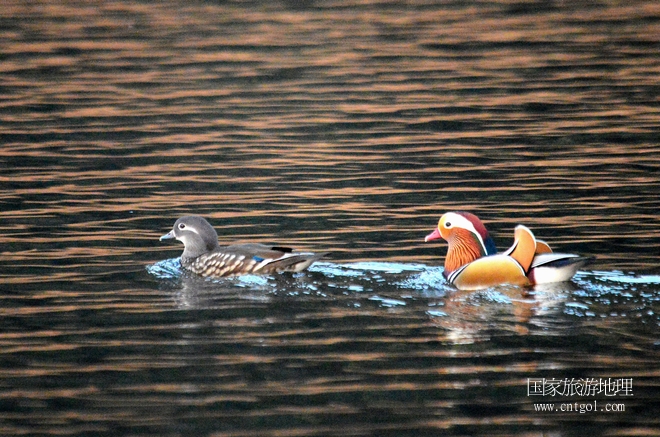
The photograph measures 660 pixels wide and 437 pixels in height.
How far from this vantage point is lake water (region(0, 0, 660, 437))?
7676 millimetres

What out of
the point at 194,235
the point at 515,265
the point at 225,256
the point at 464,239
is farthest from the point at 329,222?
the point at 515,265

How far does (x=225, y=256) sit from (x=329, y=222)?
1.96 metres

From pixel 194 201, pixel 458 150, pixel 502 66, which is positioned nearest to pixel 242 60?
pixel 502 66

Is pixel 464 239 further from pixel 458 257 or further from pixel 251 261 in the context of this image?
pixel 251 261

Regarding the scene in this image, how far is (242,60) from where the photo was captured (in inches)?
947

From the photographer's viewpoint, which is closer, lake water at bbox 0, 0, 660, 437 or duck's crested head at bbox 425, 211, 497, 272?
lake water at bbox 0, 0, 660, 437

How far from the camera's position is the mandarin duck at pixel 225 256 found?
34.8 feet

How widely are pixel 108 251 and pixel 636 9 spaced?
21.1 metres

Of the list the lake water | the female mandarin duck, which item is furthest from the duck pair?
the lake water

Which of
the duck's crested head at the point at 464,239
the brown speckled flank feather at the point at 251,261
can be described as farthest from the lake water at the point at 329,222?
the duck's crested head at the point at 464,239

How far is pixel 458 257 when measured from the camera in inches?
416

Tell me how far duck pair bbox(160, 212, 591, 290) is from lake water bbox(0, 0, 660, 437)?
0.18 metres

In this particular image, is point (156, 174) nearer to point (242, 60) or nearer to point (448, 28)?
point (242, 60)

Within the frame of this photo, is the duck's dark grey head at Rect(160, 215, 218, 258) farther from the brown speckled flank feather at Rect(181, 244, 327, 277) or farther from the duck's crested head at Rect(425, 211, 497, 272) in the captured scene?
the duck's crested head at Rect(425, 211, 497, 272)
